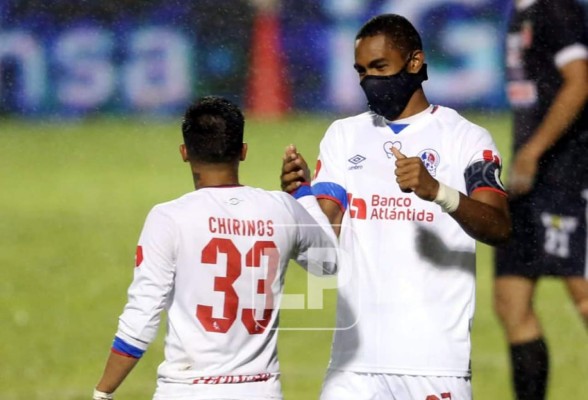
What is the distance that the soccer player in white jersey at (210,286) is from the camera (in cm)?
409

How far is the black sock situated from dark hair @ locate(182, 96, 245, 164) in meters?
2.56

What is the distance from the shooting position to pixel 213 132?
4.19m

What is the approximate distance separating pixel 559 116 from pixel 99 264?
5.67 m

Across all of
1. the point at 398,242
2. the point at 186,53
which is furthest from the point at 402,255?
the point at 186,53

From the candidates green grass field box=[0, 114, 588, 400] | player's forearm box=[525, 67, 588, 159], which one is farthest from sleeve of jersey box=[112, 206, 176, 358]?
green grass field box=[0, 114, 588, 400]

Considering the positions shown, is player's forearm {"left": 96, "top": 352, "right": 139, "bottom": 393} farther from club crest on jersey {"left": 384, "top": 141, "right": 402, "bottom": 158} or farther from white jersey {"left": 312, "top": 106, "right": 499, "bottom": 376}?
club crest on jersey {"left": 384, "top": 141, "right": 402, "bottom": 158}

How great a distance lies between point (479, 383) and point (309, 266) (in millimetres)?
3451

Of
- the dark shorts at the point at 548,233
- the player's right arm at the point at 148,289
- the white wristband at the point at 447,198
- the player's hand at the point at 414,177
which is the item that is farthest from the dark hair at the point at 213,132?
the dark shorts at the point at 548,233

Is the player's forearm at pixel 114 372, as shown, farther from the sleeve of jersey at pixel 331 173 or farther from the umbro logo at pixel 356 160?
the umbro logo at pixel 356 160

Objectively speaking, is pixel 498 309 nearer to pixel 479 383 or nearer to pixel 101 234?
pixel 479 383

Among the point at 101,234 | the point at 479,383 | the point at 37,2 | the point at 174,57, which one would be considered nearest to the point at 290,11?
the point at 174,57

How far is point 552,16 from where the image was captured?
6.61m

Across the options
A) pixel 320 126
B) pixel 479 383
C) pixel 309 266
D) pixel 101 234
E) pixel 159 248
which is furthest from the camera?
pixel 320 126

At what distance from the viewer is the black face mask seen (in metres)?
4.56
